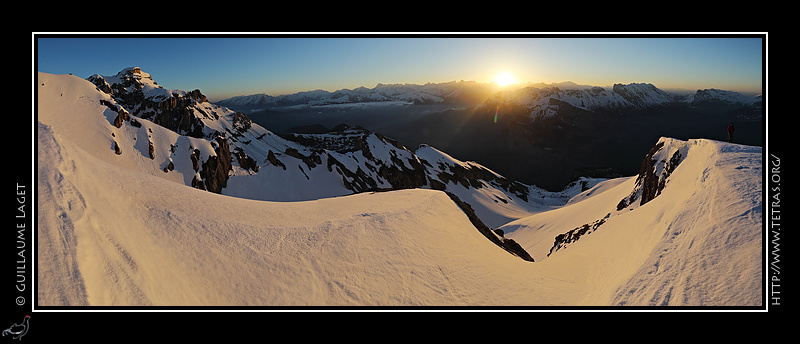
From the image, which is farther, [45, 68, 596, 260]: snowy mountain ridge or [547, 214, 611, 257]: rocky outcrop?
[45, 68, 596, 260]: snowy mountain ridge

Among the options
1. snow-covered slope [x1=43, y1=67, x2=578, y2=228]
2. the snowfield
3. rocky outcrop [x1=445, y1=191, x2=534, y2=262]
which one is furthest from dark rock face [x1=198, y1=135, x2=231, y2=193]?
the snowfield

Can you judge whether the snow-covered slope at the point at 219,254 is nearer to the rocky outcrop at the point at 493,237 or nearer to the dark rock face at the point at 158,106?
the rocky outcrop at the point at 493,237

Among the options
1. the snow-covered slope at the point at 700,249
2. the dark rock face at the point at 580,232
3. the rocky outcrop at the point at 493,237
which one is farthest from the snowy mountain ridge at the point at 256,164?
the snow-covered slope at the point at 700,249

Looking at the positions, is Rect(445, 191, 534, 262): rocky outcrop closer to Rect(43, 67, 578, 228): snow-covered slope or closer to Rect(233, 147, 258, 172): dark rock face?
Rect(43, 67, 578, 228): snow-covered slope

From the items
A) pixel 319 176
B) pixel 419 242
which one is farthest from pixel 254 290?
pixel 319 176
